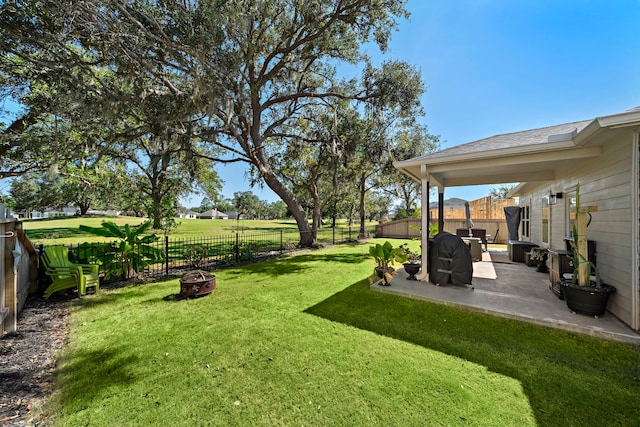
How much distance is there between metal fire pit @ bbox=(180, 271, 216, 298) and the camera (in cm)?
479

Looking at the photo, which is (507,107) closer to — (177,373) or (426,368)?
(426,368)

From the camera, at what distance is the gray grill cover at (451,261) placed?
5004 mm

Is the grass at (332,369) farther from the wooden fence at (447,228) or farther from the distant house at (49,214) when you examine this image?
the distant house at (49,214)

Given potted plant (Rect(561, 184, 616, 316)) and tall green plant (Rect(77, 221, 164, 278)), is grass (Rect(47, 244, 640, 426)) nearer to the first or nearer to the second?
potted plant (Rect(561, 184, 616, 316))

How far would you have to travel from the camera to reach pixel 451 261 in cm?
507

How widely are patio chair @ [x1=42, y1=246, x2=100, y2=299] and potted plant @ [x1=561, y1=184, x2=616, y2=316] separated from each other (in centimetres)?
831

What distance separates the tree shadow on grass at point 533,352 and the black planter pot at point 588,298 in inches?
25.8

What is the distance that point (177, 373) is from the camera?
2518mm

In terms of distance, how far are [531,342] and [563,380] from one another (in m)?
0.73

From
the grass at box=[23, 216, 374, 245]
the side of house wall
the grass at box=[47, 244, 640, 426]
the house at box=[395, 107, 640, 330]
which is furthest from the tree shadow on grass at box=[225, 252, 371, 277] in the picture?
the side of house wall

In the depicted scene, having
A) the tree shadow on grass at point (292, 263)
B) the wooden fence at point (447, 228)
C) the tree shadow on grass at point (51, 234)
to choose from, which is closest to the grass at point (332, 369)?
the tree shadow on grass at point (292, 263)

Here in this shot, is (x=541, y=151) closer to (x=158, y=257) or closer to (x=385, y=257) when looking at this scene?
(x=385, y=257)

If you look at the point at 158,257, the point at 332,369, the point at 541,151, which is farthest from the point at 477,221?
the point at 158,257

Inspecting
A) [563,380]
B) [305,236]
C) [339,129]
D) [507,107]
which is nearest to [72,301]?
[563,380]
